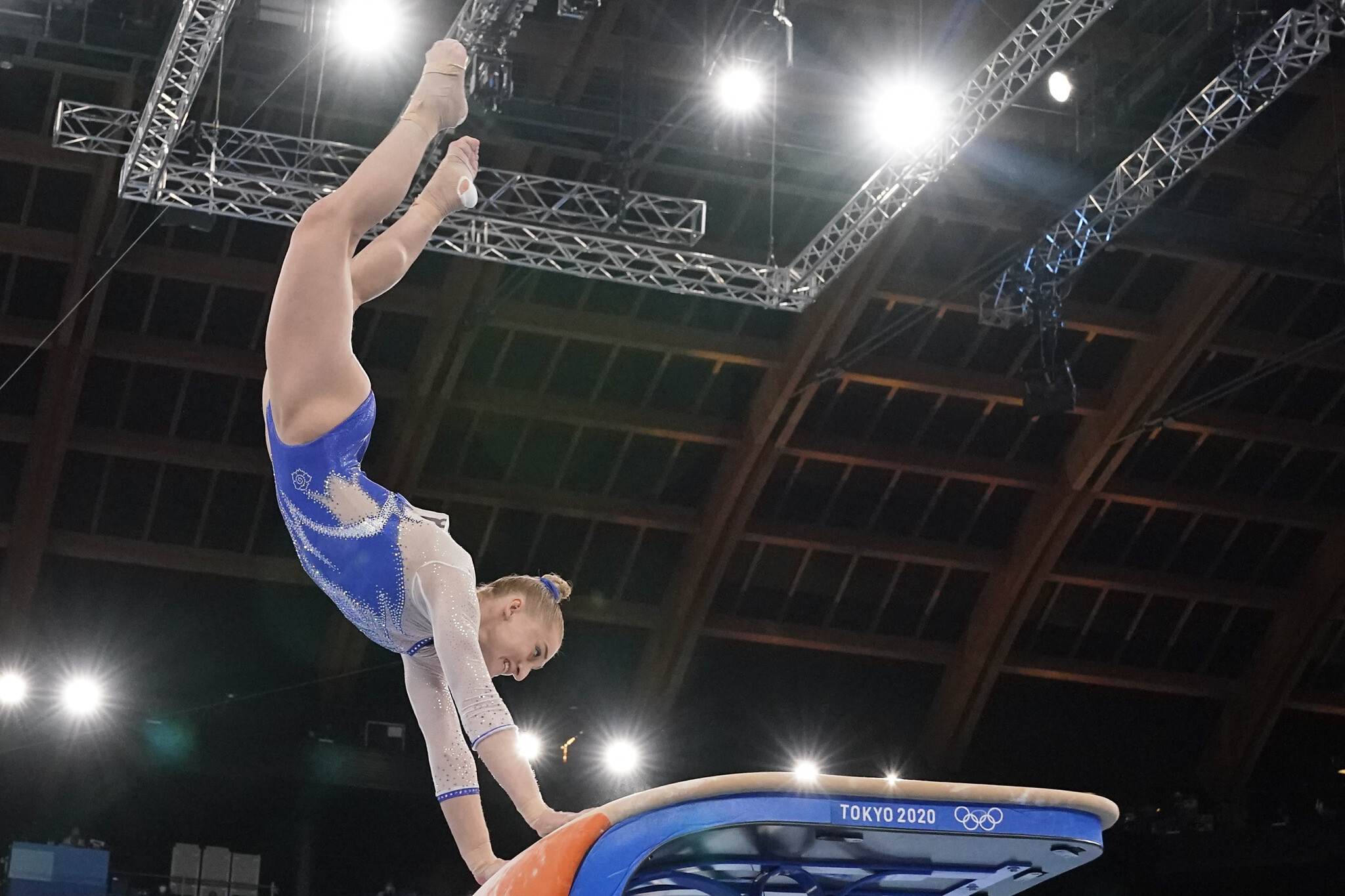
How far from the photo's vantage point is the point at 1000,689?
64.8ft

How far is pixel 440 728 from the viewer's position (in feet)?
12.0

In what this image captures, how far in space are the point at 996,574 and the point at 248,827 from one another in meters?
8.98

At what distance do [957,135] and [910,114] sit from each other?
0.43 meters

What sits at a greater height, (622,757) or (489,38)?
(489,38)

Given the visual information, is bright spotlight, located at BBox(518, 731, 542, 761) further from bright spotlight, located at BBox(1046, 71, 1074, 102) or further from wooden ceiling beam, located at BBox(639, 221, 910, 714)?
bright spotlight, located at BBox(1046, 71, 1074, 102)

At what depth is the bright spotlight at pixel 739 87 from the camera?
1227 centimetres

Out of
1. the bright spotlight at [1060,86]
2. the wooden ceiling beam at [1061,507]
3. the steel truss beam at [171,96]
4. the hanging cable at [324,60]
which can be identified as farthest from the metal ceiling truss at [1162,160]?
the steel truss beam at [171,96]

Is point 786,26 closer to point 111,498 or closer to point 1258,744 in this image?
point 111,498

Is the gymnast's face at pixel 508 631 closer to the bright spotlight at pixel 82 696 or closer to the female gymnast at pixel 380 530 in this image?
the female gymnast at pixel 380 530

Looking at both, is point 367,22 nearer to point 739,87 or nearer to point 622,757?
point 739,87

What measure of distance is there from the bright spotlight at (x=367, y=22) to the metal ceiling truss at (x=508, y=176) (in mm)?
538

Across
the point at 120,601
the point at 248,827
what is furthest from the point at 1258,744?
the point at 120,601

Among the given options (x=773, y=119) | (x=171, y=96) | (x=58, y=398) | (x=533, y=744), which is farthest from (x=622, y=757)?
(x=171, y=96)

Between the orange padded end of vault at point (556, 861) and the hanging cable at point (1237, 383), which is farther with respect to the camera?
the hanging cable at point (1237, 383)
